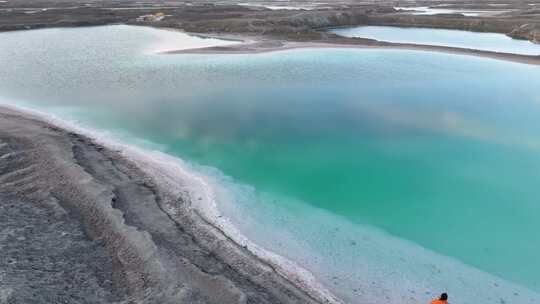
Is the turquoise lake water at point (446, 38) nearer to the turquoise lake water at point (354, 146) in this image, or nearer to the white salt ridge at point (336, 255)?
the turquoise lake water at point (354, 146)

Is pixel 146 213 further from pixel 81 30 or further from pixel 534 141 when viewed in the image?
pixel 81 30

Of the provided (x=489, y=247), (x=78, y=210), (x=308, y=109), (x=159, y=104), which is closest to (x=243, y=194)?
(x=78, y=210)

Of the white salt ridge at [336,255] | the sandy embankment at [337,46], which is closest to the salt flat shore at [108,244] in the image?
the white salt ridge at [336,255]

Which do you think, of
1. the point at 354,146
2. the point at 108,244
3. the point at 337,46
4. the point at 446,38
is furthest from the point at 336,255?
the point at 446,38

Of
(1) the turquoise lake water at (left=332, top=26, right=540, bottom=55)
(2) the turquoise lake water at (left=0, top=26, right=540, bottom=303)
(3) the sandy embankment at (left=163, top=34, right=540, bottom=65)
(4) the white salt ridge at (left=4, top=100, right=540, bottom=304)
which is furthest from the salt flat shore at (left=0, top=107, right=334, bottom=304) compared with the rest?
(1) the turquoise lake water at (left=332, top=26, right=540, bottom=55)

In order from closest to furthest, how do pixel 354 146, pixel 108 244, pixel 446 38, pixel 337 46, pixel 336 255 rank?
pixel 108 244 → pixel 336 255 → pixel 354 146 → pixel 337 46 → pixel 446 38

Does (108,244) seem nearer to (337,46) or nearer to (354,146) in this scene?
(354,146)

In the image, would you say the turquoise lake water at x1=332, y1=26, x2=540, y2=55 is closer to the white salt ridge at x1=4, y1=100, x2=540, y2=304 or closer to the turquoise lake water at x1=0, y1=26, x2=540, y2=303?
the turquoise lake water at x1=0, y1=26, x2=540, y2=303
